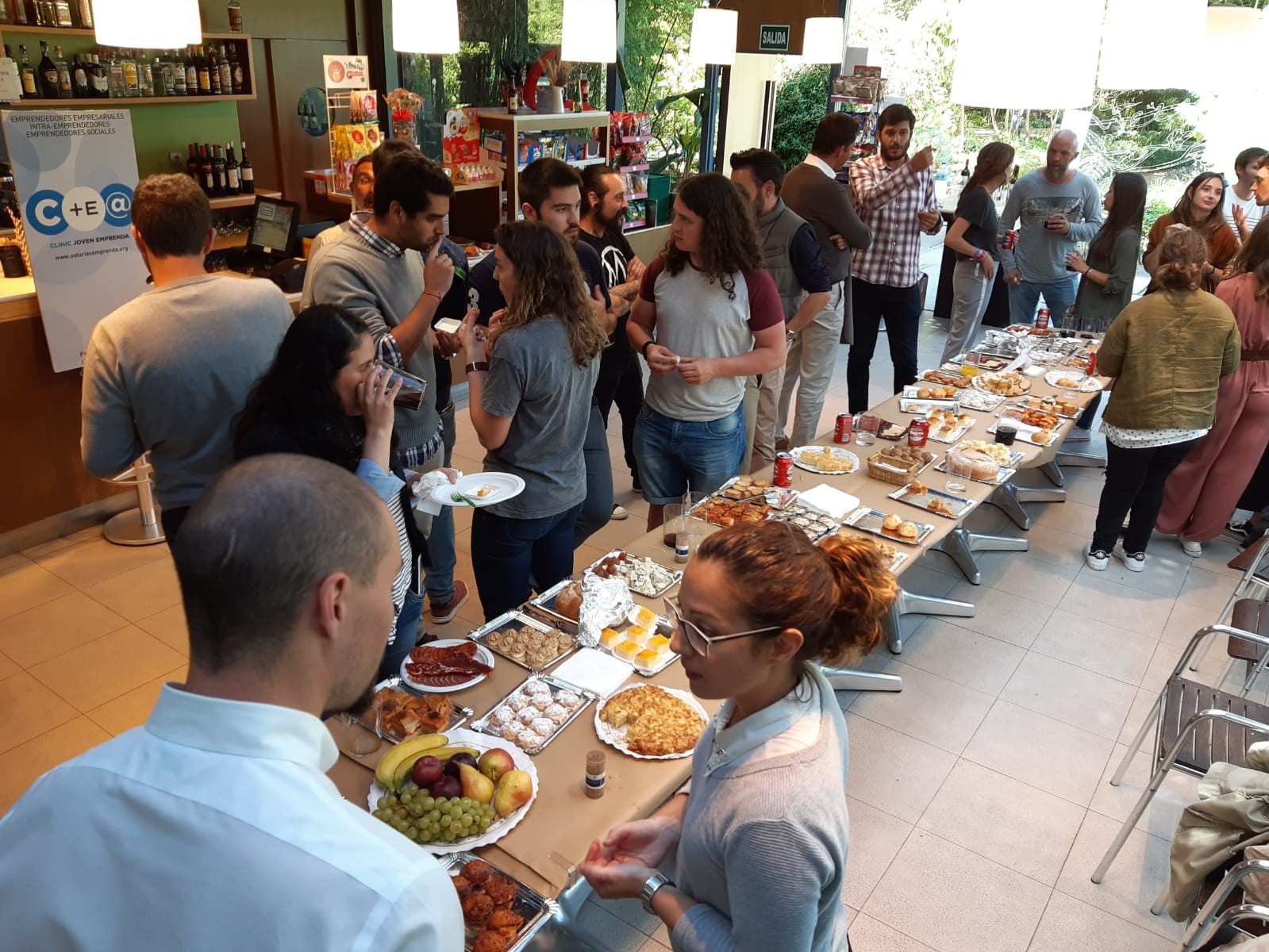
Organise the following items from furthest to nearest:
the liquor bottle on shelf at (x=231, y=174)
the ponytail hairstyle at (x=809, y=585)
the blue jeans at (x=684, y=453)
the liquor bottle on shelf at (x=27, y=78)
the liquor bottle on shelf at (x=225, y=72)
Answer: the liquor bottle on shelf at (x=231, y=174) < the liquor bottle on shelf at (x=225, y=72) < the liquor bottle on shelf at (x=27, y=78) < the blue jeans at (x=684, y=453) < the ponytail hairstyle at (x=809, y=585)

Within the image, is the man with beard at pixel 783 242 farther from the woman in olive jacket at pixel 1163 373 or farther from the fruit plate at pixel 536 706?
the fruit plate at pixel 536 706

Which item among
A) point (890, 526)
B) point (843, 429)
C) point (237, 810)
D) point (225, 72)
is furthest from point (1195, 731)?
point (225, 72)

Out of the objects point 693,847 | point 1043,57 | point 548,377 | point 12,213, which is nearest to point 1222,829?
point 693,847

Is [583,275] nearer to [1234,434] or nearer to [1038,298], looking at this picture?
[1234,434]

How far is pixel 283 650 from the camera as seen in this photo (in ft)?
3.32

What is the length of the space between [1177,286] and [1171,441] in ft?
2.55

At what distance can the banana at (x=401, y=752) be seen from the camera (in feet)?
6.72

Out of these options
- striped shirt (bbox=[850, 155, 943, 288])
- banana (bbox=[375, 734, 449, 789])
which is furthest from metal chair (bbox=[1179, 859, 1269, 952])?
striped shirt (bbox=[850, 155, 943, 288])

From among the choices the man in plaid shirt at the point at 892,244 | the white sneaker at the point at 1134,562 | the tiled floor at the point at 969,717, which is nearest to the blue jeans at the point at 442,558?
the tiled floor at the point at 969,717

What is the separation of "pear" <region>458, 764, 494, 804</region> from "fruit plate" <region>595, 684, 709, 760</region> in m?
0.34

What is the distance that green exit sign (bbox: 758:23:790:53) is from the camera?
24.5ft

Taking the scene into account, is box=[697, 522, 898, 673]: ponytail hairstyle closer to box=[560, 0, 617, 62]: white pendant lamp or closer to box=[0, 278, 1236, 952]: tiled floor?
box=[0, 278, 1236, 952]: tiled floor

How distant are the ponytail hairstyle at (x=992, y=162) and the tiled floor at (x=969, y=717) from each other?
2.63 metres

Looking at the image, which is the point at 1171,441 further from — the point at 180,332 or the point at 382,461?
the point at 180,332
